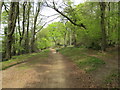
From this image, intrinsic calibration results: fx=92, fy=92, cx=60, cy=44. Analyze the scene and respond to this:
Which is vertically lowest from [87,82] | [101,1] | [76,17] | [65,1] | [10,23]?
[87,82]

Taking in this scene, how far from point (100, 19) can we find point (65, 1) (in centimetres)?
668

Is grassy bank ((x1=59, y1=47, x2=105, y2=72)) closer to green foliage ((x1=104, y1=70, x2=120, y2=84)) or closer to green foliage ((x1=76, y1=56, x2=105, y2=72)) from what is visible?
green foliage ((x1=76, y1=56, x2=105, y2=72))

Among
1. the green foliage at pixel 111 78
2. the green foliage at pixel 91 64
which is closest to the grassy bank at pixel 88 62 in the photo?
the green foliage at pixel 91 64

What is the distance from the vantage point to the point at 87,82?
5.09m

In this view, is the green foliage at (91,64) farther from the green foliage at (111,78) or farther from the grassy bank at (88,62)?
the green foliage at (111,78)

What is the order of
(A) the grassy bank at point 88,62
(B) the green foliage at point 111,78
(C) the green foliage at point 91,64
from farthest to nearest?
(A) the grassy bank at point 88,62 → (C) the green foliage at point 91,64 → (B) the green foliage at point 111,78

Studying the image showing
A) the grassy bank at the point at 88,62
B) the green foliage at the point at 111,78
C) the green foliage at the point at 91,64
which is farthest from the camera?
the grassy bank at the point at 88,62

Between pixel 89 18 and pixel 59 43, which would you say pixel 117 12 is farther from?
pixel 59 43

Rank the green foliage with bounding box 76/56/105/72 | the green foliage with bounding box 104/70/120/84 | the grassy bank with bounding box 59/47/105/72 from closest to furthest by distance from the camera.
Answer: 1. the green foliage with bounding box 104/70/120/84
2. the green foliage with bounding box 76/56/105/72
3. the grassy bank with bounding box 59/47/105/72

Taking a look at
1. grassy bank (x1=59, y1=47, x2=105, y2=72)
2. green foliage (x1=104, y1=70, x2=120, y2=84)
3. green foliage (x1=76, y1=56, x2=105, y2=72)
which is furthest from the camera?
grassy bank (x1=59, y1=47, x2=105, y2=72)

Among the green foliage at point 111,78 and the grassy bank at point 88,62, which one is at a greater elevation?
the grassy bank at point 88,62

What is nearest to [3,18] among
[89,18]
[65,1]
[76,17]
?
[65,1]

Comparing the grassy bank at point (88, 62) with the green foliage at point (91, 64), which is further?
the grassy bank at point (88, 62)

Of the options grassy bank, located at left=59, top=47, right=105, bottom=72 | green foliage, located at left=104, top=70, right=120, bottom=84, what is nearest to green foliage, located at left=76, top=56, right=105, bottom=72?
grassy bank, located at left=59, top=47, right=105, bottom=72
